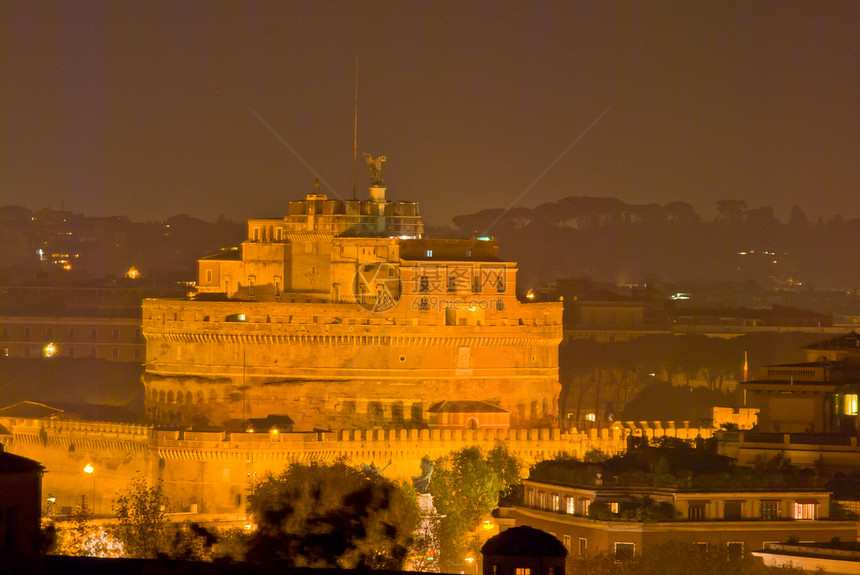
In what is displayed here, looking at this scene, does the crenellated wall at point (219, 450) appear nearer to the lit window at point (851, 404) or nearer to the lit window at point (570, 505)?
the lit window at point (851, 404)

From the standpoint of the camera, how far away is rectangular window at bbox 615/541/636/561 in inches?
2172

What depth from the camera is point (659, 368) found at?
11994 cm

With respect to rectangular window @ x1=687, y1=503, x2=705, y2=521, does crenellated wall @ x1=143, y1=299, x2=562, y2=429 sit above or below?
above

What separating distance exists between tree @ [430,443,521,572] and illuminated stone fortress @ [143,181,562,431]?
631 centimetres

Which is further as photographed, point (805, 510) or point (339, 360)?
point (339, 360)

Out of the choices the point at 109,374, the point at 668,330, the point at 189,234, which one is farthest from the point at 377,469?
the point at 189,234

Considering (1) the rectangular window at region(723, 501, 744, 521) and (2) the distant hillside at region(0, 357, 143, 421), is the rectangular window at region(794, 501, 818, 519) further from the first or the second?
(2) the distant hillside at region(0, 357, 143, 421)

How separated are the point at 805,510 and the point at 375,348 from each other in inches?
1093

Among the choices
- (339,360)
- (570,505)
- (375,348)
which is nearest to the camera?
(570,505)

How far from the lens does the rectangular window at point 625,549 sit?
2172 inches

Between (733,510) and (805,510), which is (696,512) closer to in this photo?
(733,510)

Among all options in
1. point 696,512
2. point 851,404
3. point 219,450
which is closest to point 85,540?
point 696,512

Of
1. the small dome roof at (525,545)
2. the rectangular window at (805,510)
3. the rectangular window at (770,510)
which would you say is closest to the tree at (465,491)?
the rectangular window at (770,510)

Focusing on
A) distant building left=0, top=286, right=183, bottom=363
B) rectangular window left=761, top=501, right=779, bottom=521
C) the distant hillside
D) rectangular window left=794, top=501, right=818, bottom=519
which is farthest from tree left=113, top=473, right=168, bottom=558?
distant building left=0, top=286, right=183, bottom=363
